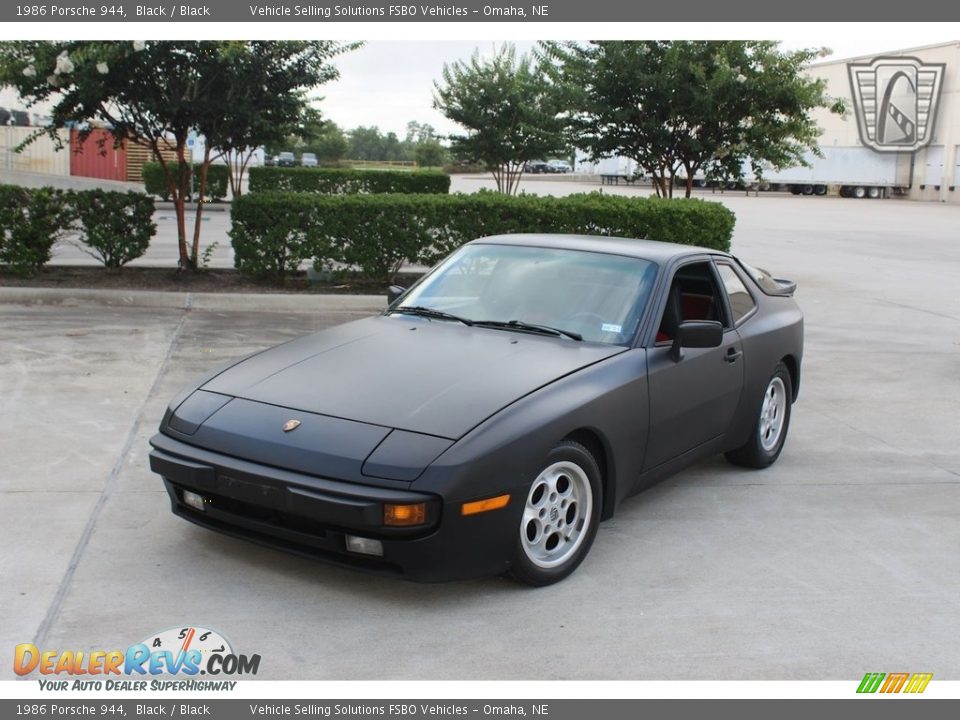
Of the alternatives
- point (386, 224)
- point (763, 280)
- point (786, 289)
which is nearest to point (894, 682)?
point (763, 280)

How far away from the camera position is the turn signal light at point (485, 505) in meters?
4.04

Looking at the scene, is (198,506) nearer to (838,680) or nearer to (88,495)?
(88,495)

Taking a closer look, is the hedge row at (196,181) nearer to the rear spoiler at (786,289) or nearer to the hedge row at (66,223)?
the hedge row at (66,223)

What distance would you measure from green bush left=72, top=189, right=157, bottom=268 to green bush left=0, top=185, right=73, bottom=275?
223 millimetres

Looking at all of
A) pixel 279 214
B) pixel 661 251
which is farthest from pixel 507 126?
pixel 661 251

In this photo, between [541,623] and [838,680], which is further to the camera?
[541,623]

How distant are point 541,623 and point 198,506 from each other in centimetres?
156

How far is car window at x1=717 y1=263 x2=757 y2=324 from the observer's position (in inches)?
241

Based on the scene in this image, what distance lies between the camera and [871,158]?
61.1 meters

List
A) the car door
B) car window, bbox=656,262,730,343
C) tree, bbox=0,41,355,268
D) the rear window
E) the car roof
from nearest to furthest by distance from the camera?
the car door
the car roof
car window, bbox=656,262,730,343
the rear window
tree, bbox=0,41,355,268

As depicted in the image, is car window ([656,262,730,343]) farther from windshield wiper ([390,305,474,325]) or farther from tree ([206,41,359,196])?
tree ([206,41,359,196])

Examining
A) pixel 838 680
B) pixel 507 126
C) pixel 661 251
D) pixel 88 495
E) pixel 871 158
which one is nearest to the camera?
pixel 838 680

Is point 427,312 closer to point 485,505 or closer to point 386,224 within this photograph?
point 485,505

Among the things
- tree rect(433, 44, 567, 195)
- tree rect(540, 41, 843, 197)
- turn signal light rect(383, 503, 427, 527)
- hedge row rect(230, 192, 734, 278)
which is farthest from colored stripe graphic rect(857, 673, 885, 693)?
tree rect(433, 44, 567, 195)
